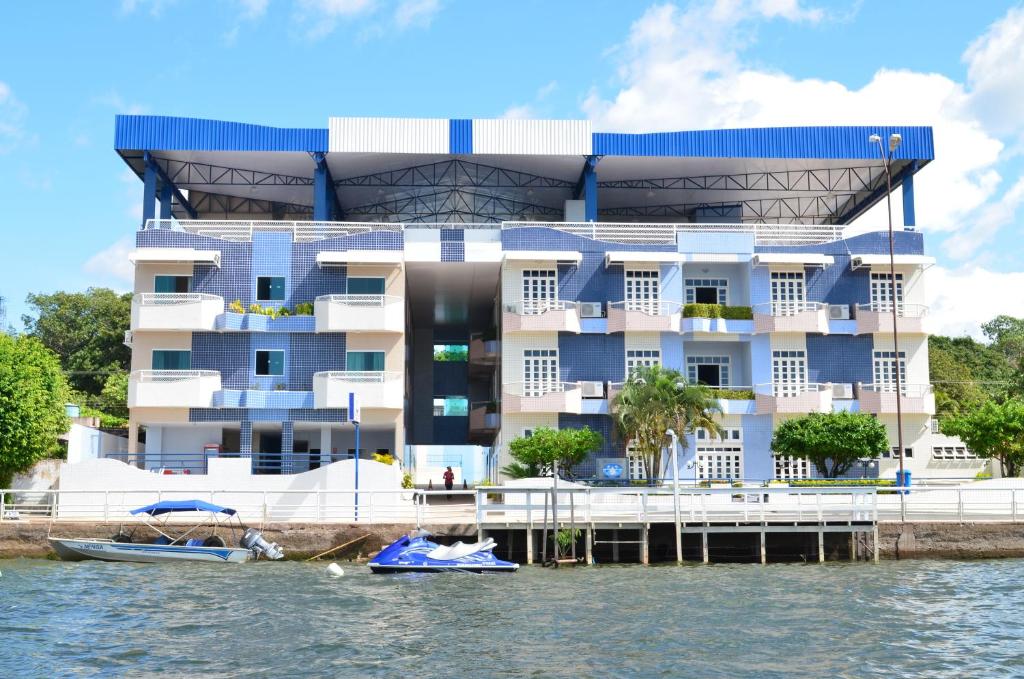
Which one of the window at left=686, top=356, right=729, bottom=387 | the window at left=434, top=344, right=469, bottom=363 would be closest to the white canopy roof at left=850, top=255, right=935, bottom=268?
the window at left=686, top=356, right=729, bottom=387

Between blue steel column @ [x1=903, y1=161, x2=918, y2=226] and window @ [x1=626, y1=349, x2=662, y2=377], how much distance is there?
15078 mm

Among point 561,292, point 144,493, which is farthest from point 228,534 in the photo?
point 561,292

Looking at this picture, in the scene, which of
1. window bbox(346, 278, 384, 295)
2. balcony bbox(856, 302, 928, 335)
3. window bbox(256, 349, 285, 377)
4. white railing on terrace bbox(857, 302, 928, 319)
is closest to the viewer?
window bbox(256, 349, 285, 377)

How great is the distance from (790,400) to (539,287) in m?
13.2

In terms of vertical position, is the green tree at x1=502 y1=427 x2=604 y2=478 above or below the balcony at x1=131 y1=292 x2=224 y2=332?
below

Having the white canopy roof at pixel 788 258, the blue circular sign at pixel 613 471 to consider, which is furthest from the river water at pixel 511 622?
the white canopy roof at pixel 788 258

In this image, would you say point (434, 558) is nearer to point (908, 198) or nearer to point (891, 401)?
point (891, 401)

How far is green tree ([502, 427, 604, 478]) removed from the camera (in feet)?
168

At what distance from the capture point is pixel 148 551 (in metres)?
38.0

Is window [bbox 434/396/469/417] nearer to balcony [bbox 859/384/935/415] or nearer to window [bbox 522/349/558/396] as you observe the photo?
window [bbox 522/349/558/396]

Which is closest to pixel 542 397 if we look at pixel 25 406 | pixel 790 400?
pixel 790 400

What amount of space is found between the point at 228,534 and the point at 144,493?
14.9ft

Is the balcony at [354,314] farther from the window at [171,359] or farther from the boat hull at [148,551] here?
the boat hull at [148,551]

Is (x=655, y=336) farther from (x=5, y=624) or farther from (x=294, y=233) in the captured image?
(x=5, y=624)
